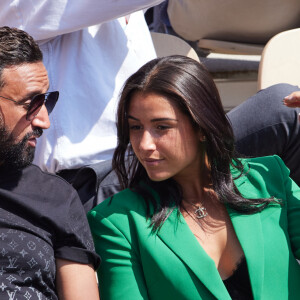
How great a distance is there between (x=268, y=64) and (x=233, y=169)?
94 centimetres

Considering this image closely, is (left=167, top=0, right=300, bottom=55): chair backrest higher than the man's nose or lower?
lower

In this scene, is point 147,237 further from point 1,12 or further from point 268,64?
point 268,64

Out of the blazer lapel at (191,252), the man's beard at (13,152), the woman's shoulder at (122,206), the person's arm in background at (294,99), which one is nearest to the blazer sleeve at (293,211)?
the person's arm in background at (294,99)

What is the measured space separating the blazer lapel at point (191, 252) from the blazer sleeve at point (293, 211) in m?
0.33

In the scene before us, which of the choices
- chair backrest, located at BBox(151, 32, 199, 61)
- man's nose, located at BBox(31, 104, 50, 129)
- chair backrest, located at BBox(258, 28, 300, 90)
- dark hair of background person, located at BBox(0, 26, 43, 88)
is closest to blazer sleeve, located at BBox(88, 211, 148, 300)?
man's nose, located at BBox(31, 104, 50, 129)

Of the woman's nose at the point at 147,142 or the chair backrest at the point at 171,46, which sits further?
the chair backrest at the point at 171,46

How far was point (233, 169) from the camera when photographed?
94.2 inches

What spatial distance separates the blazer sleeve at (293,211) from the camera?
88.4 inches

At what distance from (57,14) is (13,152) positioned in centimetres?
67

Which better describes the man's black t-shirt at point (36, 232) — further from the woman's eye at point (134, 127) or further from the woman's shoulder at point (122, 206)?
the woman's eye at point (134, 127)

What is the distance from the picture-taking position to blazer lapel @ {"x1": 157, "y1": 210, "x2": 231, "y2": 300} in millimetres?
2057

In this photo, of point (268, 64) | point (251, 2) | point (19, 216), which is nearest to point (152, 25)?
point (251, 2)

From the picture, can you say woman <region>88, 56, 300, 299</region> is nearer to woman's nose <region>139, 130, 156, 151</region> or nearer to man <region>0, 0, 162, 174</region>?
woman's nose <region>139, 130, 156, 151</region>

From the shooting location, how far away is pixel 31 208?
7.05ft
